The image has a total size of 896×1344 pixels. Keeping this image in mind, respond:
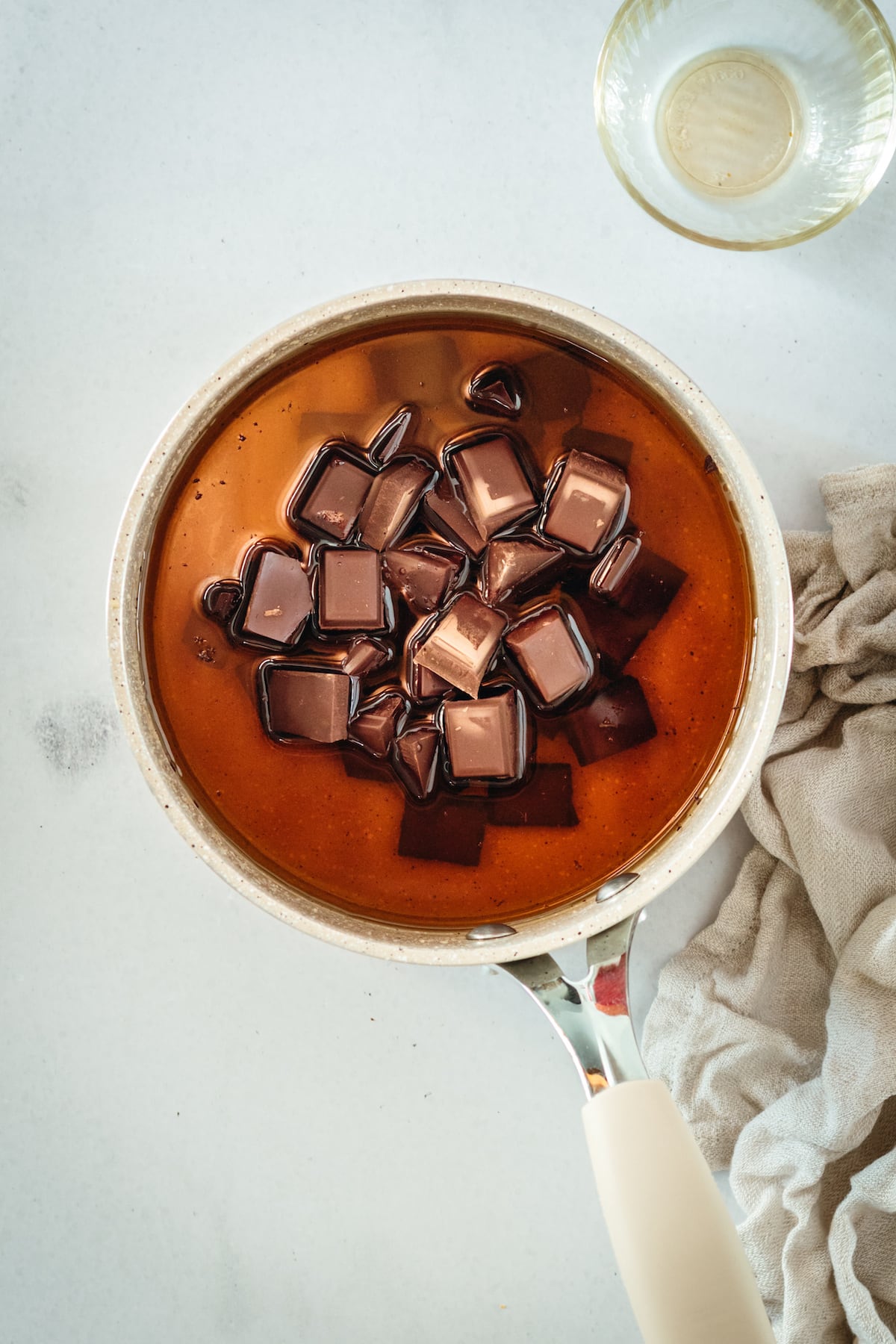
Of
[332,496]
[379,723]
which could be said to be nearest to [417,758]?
[379,723]

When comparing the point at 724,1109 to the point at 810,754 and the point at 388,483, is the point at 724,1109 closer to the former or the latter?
the point at 810,754

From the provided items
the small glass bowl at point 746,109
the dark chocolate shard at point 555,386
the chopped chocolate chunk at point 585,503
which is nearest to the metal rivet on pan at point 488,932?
the chopped chocolate chunk at point 585,503

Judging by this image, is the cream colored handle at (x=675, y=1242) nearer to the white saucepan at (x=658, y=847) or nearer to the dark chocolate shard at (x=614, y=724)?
the white saucepan at (x=658, y=847)

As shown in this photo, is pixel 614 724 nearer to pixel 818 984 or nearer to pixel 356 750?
pixel 356 750

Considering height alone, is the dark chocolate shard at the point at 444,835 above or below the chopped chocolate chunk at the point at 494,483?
below

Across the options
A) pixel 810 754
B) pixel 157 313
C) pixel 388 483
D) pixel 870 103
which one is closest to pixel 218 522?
Result: pixel 388 483
